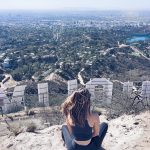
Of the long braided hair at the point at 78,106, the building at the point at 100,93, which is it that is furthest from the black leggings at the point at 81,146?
the building at the point at 100,93

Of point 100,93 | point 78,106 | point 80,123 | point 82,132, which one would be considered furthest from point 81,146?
point 100,93

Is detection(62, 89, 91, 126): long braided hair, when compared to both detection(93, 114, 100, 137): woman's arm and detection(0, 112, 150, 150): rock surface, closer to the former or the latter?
detection(93, 114, 100, 137): woman's arm

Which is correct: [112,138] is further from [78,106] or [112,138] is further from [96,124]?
[78,106]

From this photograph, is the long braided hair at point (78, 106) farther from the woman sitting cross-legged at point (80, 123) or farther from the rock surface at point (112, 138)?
the rock surface at point (112, 138)

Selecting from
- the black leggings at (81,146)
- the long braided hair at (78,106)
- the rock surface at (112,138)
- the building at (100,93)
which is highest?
the long braided hair at (78,106)

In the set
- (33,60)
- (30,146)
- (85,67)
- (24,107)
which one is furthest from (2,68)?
(30,146)

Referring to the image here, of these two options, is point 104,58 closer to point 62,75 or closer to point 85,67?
point 85,67

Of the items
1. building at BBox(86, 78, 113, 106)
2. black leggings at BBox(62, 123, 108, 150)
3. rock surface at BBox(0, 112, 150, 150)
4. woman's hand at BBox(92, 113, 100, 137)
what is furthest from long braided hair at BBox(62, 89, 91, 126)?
building at BBox(86, 78, 113, 106)
